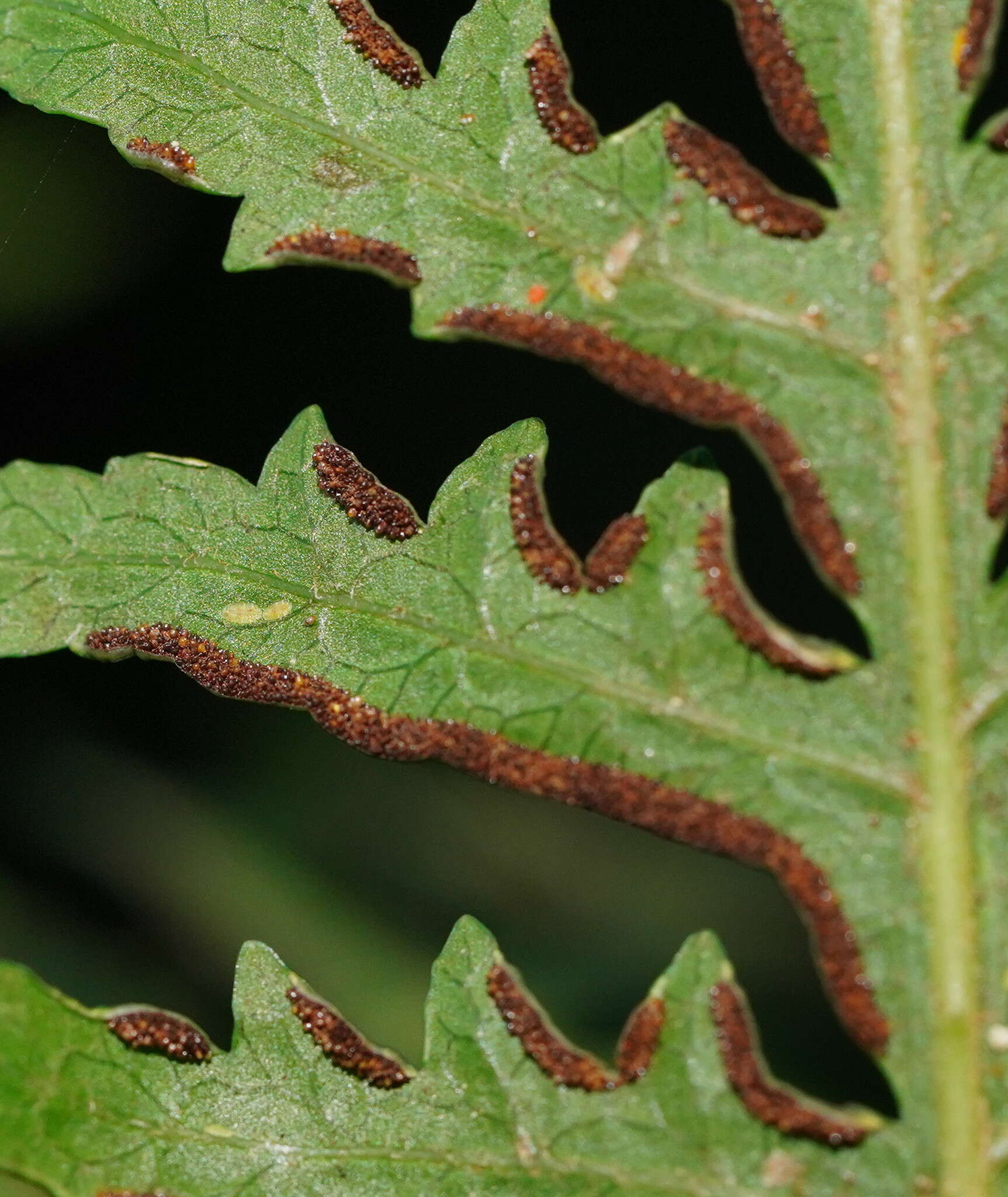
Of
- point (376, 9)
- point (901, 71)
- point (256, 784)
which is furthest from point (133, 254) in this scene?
point (901, 71)

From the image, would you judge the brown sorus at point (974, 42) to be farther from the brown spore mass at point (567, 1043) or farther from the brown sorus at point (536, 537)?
the brown spore mass at point (567, 1043)

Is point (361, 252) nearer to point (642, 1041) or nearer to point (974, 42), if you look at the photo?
point (974, 42)

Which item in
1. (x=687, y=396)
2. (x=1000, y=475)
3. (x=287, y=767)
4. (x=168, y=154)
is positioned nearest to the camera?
(x=1000, y=475)

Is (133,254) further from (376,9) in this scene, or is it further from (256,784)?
(256,784)

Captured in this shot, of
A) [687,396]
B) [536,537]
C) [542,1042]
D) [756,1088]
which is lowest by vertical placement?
[542,1042]

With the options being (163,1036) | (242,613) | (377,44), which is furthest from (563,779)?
(377,44)

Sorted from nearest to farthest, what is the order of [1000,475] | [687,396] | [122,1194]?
[1000,475] → [687,396] → [122,1194]

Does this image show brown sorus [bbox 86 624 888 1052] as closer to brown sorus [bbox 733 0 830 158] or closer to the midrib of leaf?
the midrib of leaf
